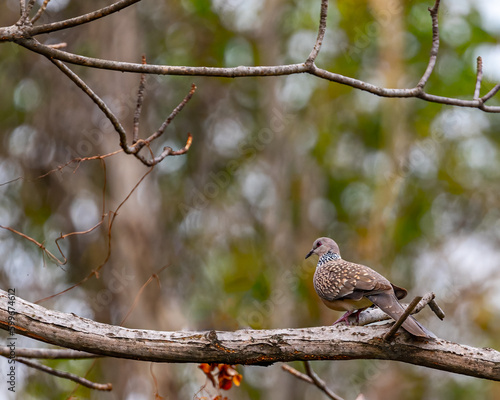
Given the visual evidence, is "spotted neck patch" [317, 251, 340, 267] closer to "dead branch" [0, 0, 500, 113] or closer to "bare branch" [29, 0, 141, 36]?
"dead branch" [0, 0, 500, 113]

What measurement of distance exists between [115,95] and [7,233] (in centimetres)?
282

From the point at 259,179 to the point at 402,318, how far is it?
10928 mm

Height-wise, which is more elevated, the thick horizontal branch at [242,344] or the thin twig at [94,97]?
the thin twig at [94,97]

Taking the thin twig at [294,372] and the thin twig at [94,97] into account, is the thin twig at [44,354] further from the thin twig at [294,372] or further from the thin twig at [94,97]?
the thin twig at [94,97]

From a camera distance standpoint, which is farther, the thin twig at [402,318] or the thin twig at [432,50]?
the thin twig at [432,50]

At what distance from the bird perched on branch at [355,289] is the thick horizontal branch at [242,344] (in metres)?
0.35

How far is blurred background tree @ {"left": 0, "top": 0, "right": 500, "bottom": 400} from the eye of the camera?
10.6 metres

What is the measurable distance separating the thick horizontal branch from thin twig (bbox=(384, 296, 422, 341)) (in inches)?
2.7

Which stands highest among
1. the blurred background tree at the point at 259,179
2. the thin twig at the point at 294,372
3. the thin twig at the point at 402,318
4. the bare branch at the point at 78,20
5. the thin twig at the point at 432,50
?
the blurred background tree at the point at 259,179

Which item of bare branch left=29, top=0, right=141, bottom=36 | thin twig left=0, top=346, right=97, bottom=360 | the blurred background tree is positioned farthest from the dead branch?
the blurred background tree

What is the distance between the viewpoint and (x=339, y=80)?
316 centimetres

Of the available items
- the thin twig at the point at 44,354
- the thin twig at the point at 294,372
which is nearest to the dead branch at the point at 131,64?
the thin twig at the point at 44,354

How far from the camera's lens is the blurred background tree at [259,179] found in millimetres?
10617

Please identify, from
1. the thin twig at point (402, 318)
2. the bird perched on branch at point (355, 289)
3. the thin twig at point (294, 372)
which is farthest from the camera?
the thin twig at point (294, 372)
